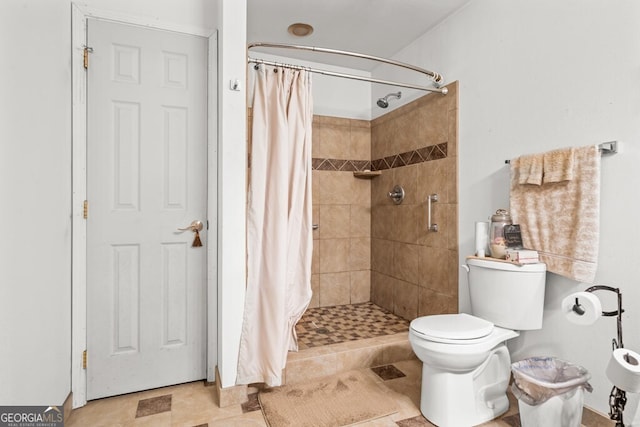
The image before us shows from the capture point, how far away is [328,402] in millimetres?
1853

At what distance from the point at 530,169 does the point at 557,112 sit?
1.05ft

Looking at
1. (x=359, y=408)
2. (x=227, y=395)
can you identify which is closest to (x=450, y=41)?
(x=359, y=408)

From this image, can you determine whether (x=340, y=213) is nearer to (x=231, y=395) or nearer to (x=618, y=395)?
(x=231, y=395)

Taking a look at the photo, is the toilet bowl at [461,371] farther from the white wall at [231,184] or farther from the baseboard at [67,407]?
the baseboard at [67,407]

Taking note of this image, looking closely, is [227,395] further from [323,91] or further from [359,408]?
[323,91]

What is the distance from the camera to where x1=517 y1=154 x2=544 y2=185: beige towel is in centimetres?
178

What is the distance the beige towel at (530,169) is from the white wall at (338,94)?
6.15 ft

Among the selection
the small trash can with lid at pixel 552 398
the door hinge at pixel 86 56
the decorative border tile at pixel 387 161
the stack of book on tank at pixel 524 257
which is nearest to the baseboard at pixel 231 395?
the small trash can with lid at pixel 552 398

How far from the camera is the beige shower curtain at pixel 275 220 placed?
1877 millimetres

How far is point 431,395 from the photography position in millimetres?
1710

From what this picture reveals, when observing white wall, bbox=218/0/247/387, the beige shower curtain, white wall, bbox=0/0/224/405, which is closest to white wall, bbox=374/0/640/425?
the beige shower curtain

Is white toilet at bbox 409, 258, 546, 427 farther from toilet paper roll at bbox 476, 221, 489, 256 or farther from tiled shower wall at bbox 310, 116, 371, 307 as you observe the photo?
tiled shower wall at bbox 310, 116, 371, 307

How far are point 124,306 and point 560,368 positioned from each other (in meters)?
2.32

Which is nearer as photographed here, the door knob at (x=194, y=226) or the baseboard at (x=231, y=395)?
the baseboard at (x=231, y=395)
